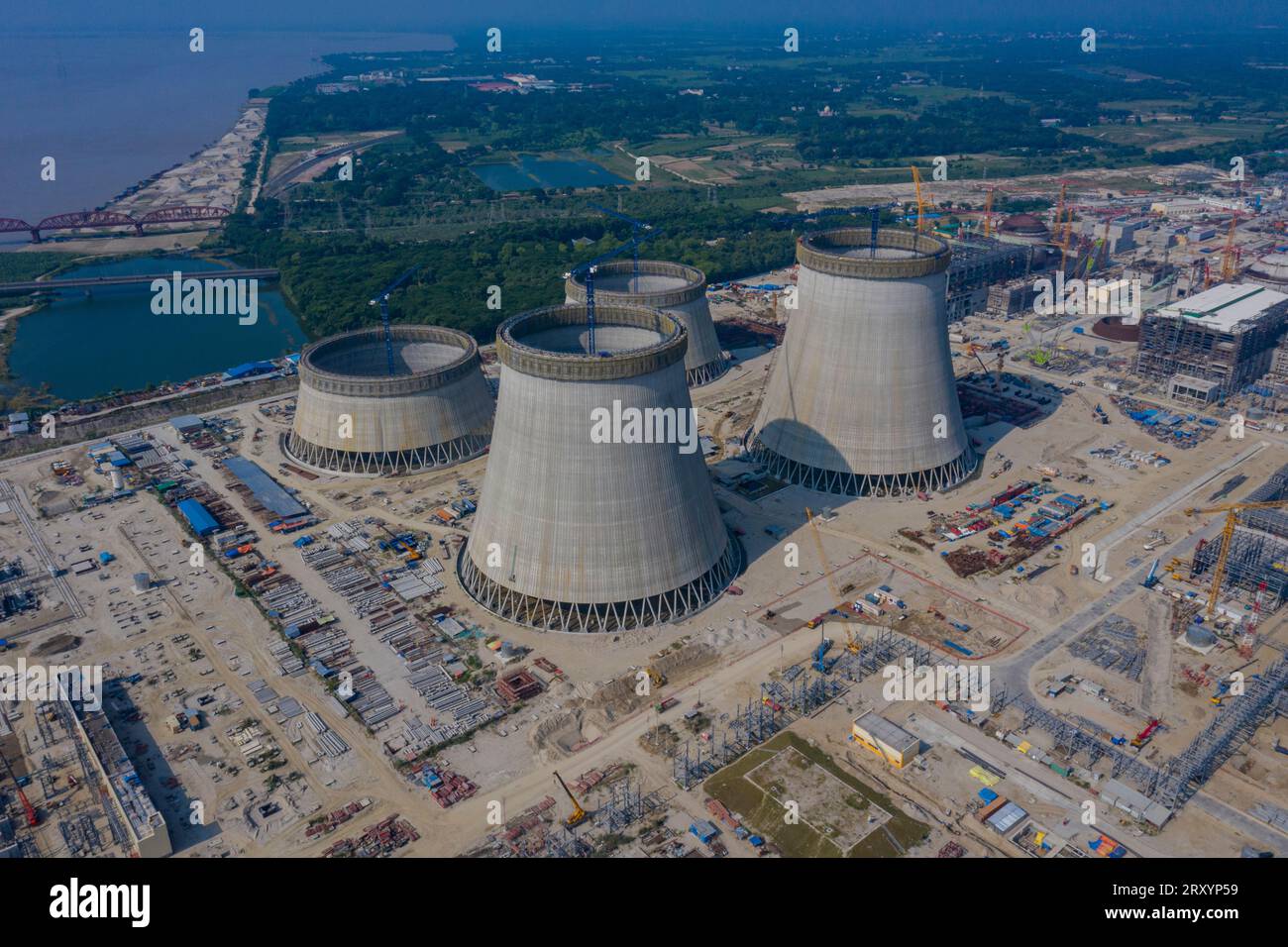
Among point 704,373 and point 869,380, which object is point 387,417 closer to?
point 704,373

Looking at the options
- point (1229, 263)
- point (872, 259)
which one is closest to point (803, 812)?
Result: point (872, 259)

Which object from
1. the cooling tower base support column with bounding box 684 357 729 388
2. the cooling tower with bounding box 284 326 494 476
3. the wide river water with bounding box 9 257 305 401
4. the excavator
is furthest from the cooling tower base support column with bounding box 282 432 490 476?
the excavator

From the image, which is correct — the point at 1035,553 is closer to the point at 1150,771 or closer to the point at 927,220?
the point at 1150,771

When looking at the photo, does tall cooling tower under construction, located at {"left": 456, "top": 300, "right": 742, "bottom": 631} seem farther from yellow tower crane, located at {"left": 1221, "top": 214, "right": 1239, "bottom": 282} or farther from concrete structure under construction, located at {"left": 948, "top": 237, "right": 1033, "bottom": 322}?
yellow tower crane, located at {"left": 1221, "top": 214, "right": 1239, "bottom": 282}

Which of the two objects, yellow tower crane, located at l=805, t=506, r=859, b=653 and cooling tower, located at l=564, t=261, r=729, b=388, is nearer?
yellow tower crane, located at l=805, t=506, r=859, b=653

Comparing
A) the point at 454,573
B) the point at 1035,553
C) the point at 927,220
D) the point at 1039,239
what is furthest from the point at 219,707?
the point at 927,220

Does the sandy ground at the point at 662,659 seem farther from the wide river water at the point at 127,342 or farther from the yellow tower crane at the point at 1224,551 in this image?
the wide river water at the point at 127,342

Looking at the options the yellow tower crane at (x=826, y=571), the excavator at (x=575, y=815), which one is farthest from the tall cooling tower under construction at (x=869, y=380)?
the excavator at (x=575, y=815)
